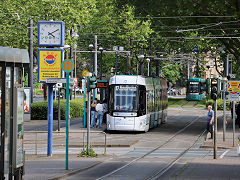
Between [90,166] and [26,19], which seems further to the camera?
[26,19]

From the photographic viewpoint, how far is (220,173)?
18031 mm

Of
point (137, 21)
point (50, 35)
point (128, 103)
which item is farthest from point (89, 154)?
point (137, 21)

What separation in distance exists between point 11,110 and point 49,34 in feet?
33.0

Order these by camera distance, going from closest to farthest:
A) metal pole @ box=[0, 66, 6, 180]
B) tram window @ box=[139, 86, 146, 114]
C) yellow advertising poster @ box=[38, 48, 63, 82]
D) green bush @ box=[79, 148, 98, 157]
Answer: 1. metal pole @ box=[0, 66, 6, 180]
2. yellow advertising poster @ box=[38, 48, 63, 82]
3. green bush @ box=[79, 148, 98, 157]
4. tram window @ box=[139, 86, 146, 114]

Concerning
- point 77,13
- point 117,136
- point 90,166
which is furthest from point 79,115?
point 90,166

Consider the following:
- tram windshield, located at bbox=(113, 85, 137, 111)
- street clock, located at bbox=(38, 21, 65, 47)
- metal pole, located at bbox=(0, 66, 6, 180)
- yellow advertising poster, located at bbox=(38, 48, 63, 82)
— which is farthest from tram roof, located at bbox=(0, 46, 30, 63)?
tram windshield, located at bbox=(113, 85, 137, 111)

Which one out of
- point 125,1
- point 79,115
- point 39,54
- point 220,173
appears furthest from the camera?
point 79,115

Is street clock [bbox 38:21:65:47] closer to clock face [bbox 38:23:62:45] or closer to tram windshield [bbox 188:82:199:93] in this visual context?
clock face [bbox 38:23:62:45]

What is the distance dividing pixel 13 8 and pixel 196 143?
25356 millimetres

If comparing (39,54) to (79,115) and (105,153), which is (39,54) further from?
(79,115)

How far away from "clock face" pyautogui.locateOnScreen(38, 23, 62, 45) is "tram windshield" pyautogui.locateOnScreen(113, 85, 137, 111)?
11.9 meters

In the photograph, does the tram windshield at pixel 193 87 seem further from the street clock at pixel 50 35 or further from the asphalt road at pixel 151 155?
the street clock at pixel 50 35

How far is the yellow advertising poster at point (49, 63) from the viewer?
22469 mm

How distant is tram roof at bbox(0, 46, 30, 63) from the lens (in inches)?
483
